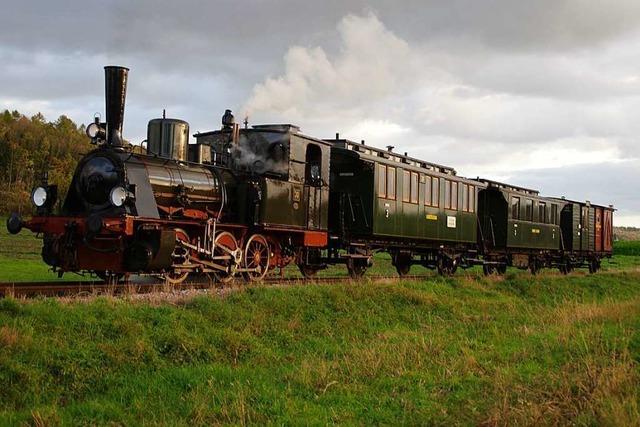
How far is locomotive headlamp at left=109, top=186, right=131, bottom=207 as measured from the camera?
11000 mm

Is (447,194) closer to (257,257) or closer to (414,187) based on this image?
(414,187)

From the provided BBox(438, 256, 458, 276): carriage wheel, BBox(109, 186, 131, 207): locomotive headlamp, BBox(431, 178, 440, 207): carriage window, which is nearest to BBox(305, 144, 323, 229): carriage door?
BBox(109, 186, 131, 207): locomotive headlamp

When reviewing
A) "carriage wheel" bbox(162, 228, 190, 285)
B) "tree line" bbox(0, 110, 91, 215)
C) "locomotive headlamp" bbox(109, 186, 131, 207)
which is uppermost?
"tree line" bbox(0, 110, 91, 215)

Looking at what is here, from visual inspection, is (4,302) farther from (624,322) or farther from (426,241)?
(426,241)

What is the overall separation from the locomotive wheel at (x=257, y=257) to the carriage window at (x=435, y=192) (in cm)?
764

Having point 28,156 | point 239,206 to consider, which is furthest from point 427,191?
point 28,156

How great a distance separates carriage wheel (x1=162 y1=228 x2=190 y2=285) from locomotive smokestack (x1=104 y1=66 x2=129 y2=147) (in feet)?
7.03

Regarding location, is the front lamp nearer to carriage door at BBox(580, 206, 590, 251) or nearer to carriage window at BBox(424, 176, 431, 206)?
carriage window at BBox(424, 176, 431, 206)

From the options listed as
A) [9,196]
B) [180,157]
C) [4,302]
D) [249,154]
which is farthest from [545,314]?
[9,196]

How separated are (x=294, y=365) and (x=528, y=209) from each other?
20.3 m

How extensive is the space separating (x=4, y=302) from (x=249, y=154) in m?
7.42

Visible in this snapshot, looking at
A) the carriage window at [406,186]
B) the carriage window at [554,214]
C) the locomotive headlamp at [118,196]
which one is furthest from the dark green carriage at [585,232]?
the locomotive headlamp at [118,196]

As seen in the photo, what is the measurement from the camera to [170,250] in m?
11.5

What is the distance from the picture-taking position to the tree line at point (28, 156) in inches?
1772
